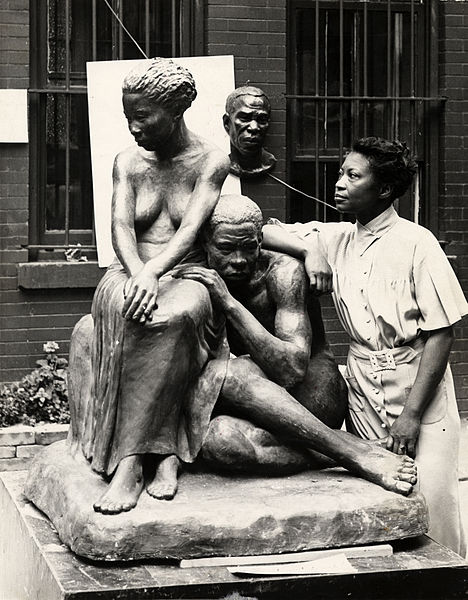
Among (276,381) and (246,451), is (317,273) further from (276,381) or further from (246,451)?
(246,451)

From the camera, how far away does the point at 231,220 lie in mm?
4523

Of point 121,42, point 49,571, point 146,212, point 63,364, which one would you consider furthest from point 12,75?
point 49,571

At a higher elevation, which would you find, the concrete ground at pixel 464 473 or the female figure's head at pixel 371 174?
the female figure's head at pixel 371 174

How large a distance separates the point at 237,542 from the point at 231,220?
3.65 feet

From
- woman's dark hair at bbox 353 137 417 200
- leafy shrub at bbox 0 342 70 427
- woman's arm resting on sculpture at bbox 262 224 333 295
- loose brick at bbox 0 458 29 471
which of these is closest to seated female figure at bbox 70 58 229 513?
woman's arm resting on sculpture at bbox 262 224 333 295

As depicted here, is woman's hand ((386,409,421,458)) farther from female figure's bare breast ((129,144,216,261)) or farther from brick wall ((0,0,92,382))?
brick wall ((0,0,92,382))

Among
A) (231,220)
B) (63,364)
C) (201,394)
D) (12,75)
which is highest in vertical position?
(12,75)

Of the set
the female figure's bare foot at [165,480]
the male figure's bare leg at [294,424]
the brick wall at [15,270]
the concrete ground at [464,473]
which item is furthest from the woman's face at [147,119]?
the brick wall at [15,270]

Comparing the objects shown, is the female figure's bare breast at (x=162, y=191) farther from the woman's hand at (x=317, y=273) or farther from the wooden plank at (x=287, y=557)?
the wooden plank at (x=287, y=557)

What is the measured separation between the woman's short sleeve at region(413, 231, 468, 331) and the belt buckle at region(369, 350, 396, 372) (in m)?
0.18

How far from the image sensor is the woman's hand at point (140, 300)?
4.27 metres

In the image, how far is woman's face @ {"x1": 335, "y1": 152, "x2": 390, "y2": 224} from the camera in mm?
4895

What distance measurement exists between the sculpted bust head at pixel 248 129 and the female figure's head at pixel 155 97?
4311 mm

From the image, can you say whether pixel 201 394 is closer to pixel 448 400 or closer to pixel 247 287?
pixel 247 287
